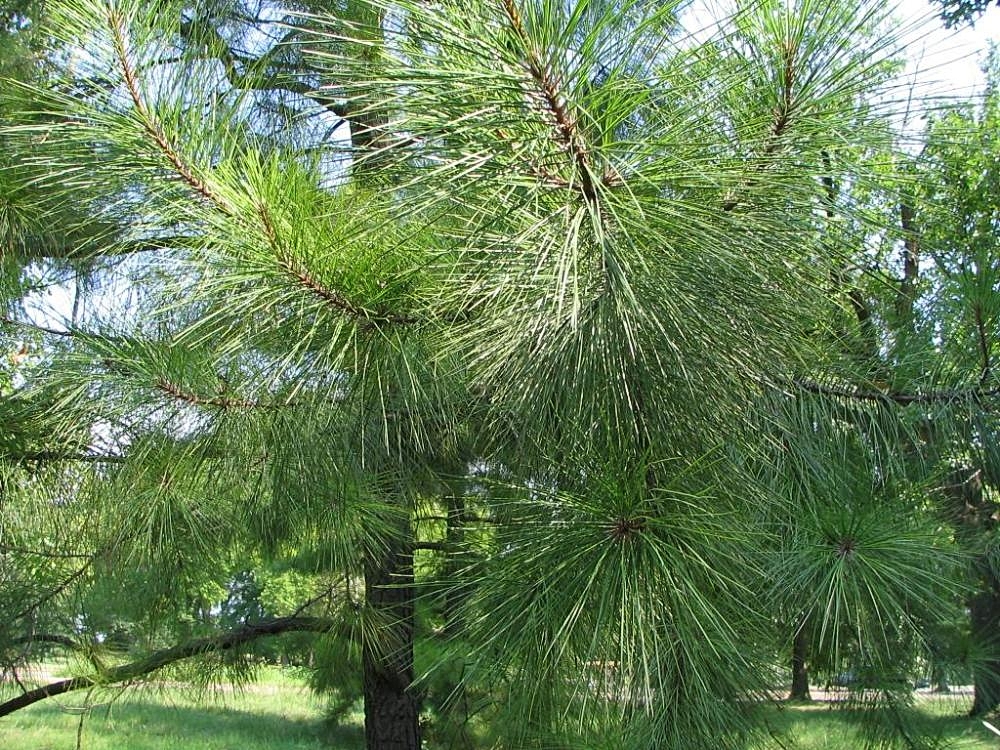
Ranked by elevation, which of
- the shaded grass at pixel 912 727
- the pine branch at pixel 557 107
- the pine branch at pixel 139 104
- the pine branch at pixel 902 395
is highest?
the pine branch at pixel 139 104

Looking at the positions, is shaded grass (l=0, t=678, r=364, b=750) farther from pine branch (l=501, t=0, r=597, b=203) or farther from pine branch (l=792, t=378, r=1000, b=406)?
pine branch (l=501, t=0, r=597, b=203)

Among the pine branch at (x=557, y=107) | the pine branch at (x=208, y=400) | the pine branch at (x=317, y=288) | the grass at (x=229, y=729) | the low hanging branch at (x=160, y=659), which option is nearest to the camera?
the pine branch at (x=557, y=107)

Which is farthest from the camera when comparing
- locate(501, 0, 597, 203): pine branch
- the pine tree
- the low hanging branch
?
the low hanging branch

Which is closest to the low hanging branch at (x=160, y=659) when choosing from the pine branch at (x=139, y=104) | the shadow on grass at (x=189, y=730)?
the pine branch at (x=139, y=104)

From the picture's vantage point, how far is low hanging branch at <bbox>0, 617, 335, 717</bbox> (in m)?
3.52

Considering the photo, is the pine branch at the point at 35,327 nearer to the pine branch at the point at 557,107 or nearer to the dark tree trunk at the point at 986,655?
the pine branch at the point at 557,107

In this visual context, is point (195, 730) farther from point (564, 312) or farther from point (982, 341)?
point (564, 312)

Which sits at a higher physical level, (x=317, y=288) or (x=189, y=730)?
(x=317, y=288)

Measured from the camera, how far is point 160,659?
139 inches

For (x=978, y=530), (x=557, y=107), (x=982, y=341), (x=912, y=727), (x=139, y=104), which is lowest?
(x=912, y=727)

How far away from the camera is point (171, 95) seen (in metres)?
1.55

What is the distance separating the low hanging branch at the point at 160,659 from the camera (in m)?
3.52

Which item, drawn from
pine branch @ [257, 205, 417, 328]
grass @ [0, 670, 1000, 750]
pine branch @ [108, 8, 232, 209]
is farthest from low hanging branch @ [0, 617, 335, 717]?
grass @ [0, 670, 1000, 750]

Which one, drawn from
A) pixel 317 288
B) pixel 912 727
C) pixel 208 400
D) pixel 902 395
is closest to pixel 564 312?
pixel 317 288
